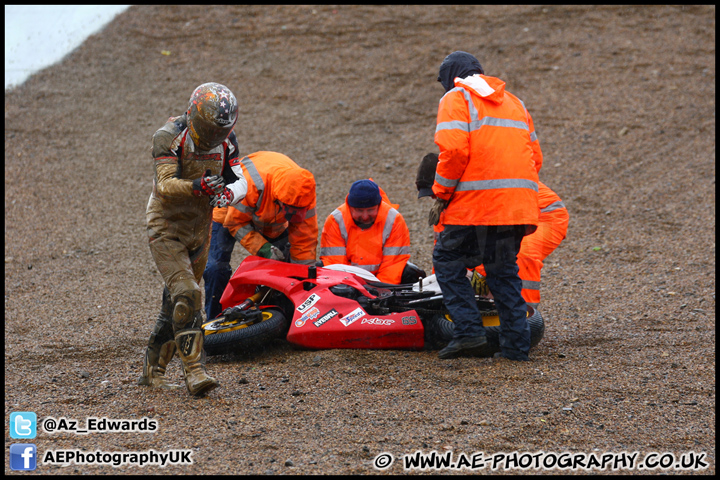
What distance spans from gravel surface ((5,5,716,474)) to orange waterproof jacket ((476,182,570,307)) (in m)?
0.48

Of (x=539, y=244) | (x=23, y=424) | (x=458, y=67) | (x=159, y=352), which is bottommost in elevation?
(x=23, y=424)

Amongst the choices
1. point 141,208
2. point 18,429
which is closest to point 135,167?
point 141,208

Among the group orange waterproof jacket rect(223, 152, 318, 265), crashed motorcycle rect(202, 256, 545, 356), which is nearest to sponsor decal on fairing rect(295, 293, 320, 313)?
crashed motorcycle rect(202, 256, 545, 356)

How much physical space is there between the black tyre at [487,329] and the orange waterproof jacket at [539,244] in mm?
224

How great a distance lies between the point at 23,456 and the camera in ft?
11.3

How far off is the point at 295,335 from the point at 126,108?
9.87 m

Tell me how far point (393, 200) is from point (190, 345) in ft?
21.0

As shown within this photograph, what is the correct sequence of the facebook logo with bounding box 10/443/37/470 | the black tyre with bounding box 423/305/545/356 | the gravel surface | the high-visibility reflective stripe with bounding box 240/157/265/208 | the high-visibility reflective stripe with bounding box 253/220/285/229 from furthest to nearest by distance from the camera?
the high-visibility reflective stripe with bounding box 253/220/285/229 < the high-visibility reflective stripe with bounding box 240/157/265/208 < the black tyre with bounding box 423/305/545/356 < the gravel surface < the facebook logo with bounding box 10/443/37/470

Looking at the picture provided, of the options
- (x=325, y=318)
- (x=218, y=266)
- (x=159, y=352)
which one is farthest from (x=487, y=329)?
(x=218, y=266)

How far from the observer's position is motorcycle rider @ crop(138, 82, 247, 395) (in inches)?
173

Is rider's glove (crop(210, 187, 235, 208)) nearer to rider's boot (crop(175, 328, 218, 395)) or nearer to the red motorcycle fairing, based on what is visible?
rider's boot (crop(175, 328, 218, 395))

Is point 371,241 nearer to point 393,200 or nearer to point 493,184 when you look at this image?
point 493,184

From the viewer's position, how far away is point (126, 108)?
45.6ft

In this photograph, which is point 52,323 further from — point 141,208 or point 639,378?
point 639,378
